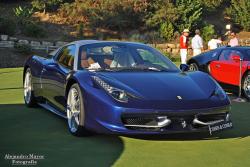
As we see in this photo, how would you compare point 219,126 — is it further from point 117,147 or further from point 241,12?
point 241,12

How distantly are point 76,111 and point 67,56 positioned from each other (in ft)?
4.38

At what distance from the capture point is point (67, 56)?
805 centimetres

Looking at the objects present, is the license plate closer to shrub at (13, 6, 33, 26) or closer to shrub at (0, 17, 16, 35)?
shrub at (0, 17, 16, 35)

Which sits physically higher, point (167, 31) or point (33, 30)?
point (33, 30)

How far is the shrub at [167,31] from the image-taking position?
32.4 meters

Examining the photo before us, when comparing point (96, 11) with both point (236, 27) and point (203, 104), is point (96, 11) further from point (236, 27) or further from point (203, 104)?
point (203, 104)

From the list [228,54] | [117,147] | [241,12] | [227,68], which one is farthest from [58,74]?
[241,12]

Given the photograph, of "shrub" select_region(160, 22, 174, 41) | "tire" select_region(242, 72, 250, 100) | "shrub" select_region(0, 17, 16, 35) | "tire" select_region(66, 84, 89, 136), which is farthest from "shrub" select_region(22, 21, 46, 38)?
"tire" select_region(66, 84, 89, 136)

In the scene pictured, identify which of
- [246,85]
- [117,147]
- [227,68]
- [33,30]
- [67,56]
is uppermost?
[67,56]

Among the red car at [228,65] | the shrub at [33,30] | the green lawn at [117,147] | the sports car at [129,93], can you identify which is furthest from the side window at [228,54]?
the shrub at [33,30]

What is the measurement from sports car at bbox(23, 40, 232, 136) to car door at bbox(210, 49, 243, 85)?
3.93 m

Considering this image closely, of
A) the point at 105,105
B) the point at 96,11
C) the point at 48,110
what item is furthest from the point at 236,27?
the point at 105,105

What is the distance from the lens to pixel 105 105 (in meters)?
6.27

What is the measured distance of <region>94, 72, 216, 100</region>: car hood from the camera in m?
6.44
